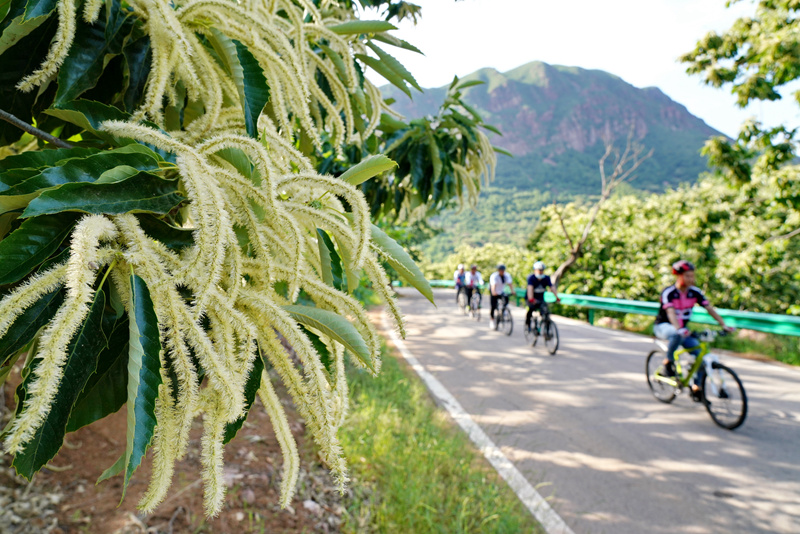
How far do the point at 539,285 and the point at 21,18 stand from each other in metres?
8.32

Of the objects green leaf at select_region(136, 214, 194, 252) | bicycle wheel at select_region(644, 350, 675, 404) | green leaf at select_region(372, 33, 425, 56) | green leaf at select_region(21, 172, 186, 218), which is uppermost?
green leaf at select_region(372, 33, 425, 56)

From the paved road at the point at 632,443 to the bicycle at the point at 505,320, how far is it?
262 cm

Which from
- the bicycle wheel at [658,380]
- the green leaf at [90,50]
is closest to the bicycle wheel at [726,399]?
the bicycle wheel at [658,380]

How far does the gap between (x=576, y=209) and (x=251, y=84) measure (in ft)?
62.1

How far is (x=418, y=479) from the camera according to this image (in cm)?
285

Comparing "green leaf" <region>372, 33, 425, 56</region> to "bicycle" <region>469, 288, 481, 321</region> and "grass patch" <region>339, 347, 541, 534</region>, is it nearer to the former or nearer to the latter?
"grass patch" <region>339, 347, 541, 534</region>

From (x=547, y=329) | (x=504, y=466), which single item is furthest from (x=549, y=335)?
(x=504, y=466)

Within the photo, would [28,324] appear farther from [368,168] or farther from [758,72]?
[758,72]

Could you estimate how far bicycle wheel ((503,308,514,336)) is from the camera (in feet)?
33.0

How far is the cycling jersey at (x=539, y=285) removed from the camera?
27.3 ft

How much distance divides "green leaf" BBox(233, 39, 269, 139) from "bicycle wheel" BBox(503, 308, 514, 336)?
9636 mm

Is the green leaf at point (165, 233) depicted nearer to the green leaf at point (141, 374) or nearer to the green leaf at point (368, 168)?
the green leaf at point (141, 374)

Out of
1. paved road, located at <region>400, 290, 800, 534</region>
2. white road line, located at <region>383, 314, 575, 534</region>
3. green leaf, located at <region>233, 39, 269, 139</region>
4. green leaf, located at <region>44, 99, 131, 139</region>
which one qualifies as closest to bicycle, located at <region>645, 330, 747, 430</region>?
paved road, located at <region>400, 290, 800, 534</region>

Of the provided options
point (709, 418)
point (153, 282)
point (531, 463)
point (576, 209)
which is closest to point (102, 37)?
point (153, 282)
